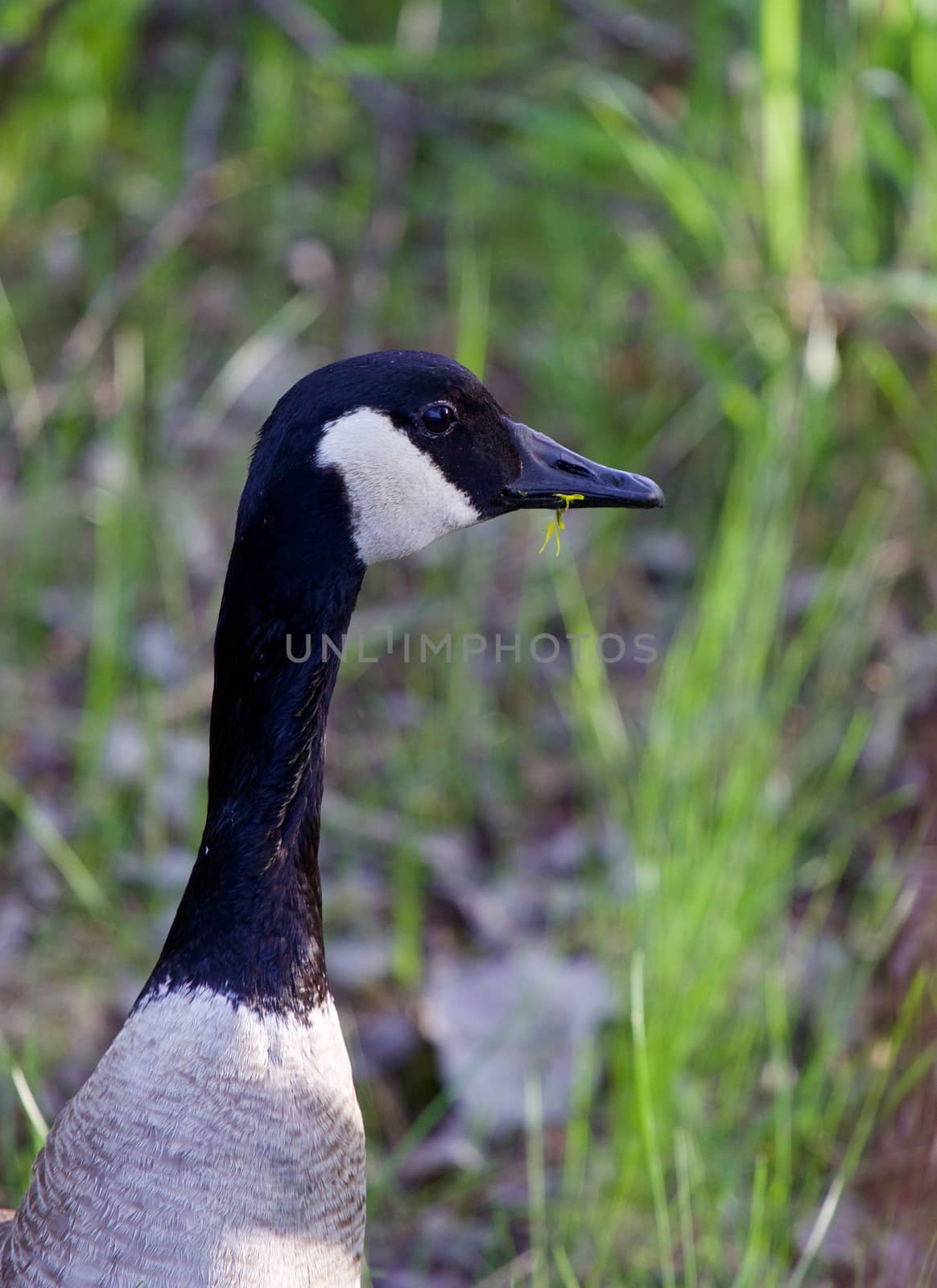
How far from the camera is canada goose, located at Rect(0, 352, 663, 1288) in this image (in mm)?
1764

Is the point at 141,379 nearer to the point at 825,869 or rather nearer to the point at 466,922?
the point at 466,922

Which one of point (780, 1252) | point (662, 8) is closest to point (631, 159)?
point (662, 8)

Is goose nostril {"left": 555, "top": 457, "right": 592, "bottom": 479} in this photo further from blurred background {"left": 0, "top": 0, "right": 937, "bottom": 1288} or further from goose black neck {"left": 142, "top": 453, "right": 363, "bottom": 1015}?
blurred background {"left": 0, "top": 0, "right": 937, "bottom": 1288}

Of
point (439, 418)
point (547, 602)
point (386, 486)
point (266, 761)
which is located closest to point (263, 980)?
point (266, 761)

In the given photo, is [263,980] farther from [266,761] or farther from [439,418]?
[439,418]

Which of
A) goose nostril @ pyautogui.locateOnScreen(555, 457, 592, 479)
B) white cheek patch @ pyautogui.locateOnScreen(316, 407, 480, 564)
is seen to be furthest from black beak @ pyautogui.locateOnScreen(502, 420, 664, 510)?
white cheek patch @ pyautogui.locateOnScreen(316, 407, 480, 564)

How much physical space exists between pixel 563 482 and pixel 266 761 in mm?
610

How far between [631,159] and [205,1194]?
8.60 ft

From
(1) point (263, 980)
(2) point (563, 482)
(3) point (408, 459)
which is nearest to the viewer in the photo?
(1) point (263, 980)

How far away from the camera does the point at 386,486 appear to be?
6.37 ft

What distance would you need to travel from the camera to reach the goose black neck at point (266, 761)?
6.13ft

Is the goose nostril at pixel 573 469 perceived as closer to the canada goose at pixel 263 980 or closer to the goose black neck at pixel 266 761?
the canada goose at pixel 263 980

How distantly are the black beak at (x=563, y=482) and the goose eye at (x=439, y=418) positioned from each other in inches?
5.5

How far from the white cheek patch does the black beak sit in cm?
11
